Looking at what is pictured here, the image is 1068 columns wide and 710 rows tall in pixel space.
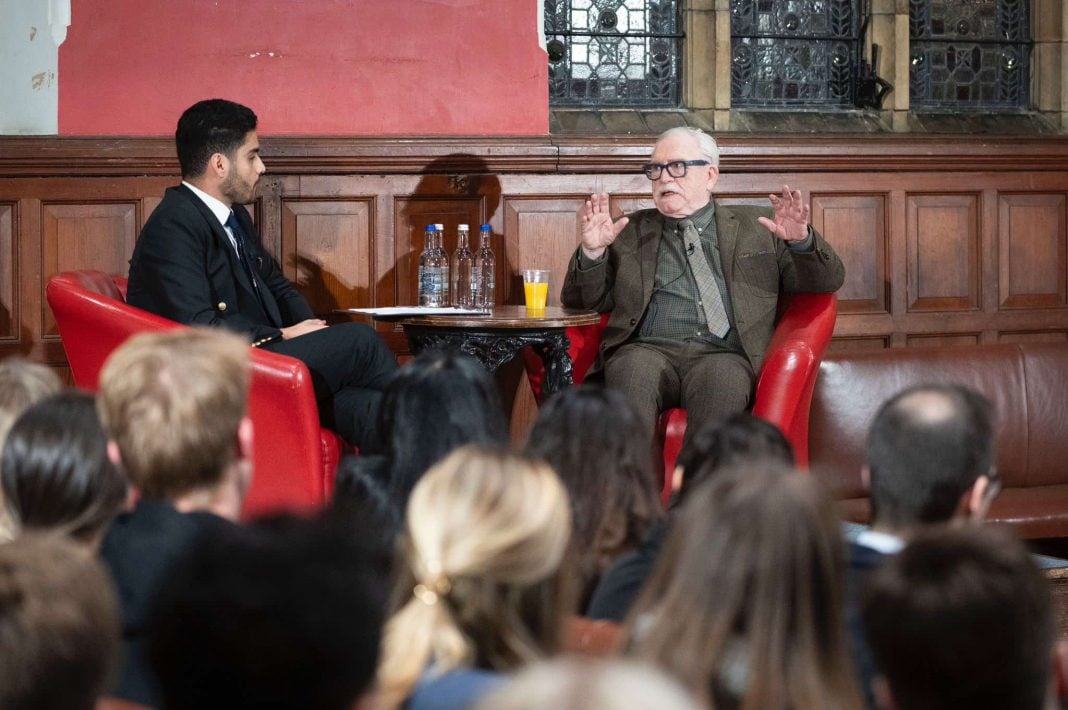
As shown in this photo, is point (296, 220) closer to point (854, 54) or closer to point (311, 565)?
point (854, 54)

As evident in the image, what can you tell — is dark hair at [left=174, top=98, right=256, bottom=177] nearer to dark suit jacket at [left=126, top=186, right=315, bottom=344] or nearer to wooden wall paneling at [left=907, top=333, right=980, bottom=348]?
dark suit jacket at [left=126, top=186, right=315, bottom=344]

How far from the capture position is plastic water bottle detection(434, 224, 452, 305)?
4691 mm

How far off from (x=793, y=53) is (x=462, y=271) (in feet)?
6.19

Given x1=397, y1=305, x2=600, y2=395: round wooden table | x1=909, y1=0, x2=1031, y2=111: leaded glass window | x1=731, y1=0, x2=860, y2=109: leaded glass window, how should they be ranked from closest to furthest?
x1=397, y1=305, x2=600, y2=395: round wooden table, x1=731, y1=0, x2=860, y2=109: leaded glass window, x1=909, y1=0, x2=1031, y2=111: leaded glass window

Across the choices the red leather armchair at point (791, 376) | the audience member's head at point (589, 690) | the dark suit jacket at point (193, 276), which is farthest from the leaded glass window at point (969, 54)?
the audience member's head at point (589, 690)

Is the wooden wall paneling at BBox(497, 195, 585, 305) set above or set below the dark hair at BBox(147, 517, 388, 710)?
above

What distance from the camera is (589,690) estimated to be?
77 cm

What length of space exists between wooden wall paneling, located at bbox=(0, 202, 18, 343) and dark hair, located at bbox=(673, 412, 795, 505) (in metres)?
3.43

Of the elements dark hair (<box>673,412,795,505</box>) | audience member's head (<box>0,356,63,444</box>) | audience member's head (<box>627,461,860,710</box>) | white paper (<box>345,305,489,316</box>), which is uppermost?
white paper (<box>345,305,489,316</box>)

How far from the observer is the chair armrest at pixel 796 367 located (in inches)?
157

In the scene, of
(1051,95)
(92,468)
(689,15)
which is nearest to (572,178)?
(689,15)

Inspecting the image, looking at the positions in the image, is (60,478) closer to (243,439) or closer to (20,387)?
(243,439)

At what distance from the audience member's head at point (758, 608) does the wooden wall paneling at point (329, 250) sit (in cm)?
377

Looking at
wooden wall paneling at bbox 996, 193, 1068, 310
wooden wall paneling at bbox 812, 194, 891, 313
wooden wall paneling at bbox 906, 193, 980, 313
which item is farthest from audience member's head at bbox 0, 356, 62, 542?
wooden wall paneling at bbox 996, 193, 1068, 310
